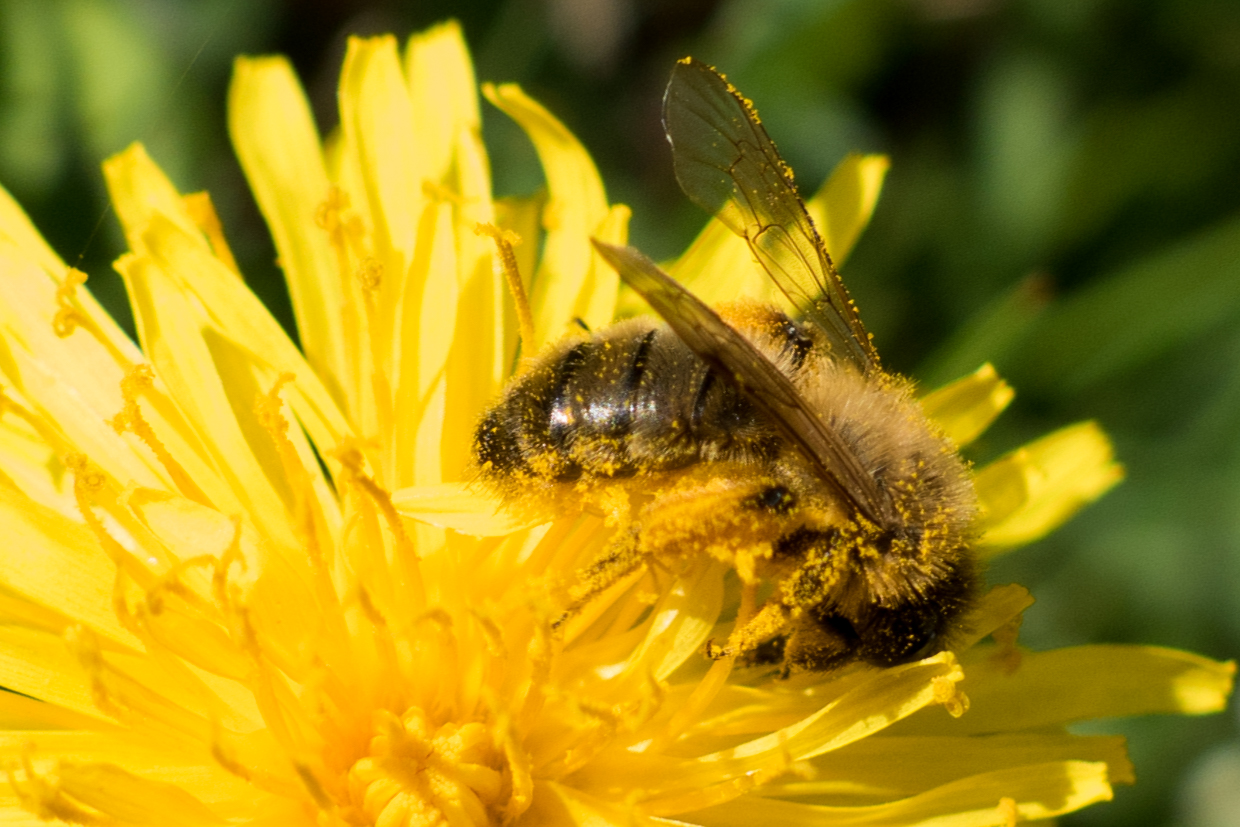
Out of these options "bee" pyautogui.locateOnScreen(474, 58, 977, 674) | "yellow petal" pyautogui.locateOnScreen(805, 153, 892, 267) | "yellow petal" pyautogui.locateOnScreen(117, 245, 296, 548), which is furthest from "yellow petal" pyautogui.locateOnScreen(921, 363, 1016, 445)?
"yellow petal" pyautogui.locateOnScreen(117, 245, 296, 548)

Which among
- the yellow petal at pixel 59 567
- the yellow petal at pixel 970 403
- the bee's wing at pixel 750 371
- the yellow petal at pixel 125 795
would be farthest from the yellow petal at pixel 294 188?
the yellow petal at pixel 970 403

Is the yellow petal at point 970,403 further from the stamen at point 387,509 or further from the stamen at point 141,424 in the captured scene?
the stamen at point 141,424

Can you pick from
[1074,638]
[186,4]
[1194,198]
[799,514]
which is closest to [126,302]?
[186,4]

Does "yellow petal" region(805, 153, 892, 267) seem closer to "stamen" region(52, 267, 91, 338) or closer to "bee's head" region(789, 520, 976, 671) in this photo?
"bee's head" region(789, 520, 976, 671)

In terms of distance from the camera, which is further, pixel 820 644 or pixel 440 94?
pixel 440 94

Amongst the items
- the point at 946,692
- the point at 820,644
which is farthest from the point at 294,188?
the point at 946,692

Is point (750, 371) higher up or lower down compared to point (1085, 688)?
higher up

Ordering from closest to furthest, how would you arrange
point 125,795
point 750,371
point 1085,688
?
1. point 750,371
2. point 125,795
3. point 1085,688

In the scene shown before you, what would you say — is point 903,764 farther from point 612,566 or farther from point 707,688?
point 612,566

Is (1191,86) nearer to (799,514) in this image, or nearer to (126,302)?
(799,514)
